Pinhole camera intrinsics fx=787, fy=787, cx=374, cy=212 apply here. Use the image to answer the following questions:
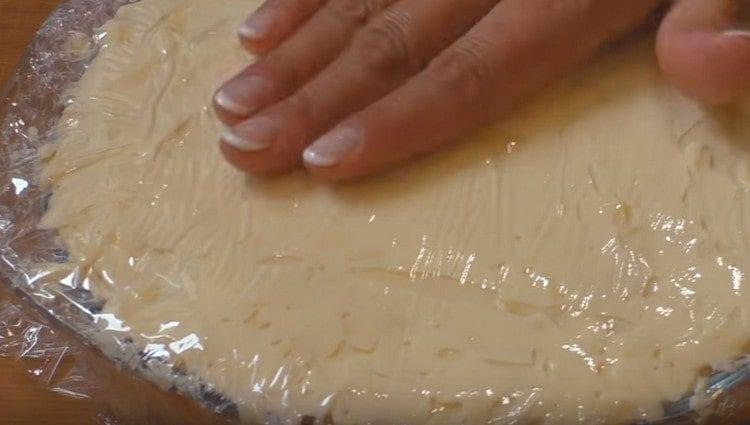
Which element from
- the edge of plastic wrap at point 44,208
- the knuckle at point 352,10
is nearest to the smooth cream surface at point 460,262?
the edge of plastic wrap at point 44,208

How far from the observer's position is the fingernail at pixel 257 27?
0.79 metres

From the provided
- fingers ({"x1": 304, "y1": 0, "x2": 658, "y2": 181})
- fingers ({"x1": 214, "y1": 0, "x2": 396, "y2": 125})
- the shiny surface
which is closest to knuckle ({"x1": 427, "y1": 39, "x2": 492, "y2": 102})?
fingers ({"x1": 304, "y1": 0, "x2": 658, "y2": 181})

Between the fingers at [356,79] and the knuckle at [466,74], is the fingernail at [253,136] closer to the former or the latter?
the fingers at [356,79]

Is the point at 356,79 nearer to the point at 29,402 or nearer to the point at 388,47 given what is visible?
the point at 388,47

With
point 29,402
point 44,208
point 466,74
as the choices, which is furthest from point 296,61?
point 29,402

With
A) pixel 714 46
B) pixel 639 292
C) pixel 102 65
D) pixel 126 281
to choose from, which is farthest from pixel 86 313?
pixel 714 46

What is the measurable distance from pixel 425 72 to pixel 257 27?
0.19 meters

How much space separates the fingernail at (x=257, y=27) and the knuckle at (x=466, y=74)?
0.62ft

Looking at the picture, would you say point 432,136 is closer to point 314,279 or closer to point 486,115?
point 486,115

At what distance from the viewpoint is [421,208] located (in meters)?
0.69

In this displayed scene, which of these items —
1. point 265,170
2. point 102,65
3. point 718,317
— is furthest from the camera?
point 102,65

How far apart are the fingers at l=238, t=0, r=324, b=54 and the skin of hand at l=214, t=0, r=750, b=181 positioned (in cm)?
3

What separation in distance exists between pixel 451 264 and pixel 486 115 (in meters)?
0.15

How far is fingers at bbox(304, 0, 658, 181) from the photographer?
0.68m
